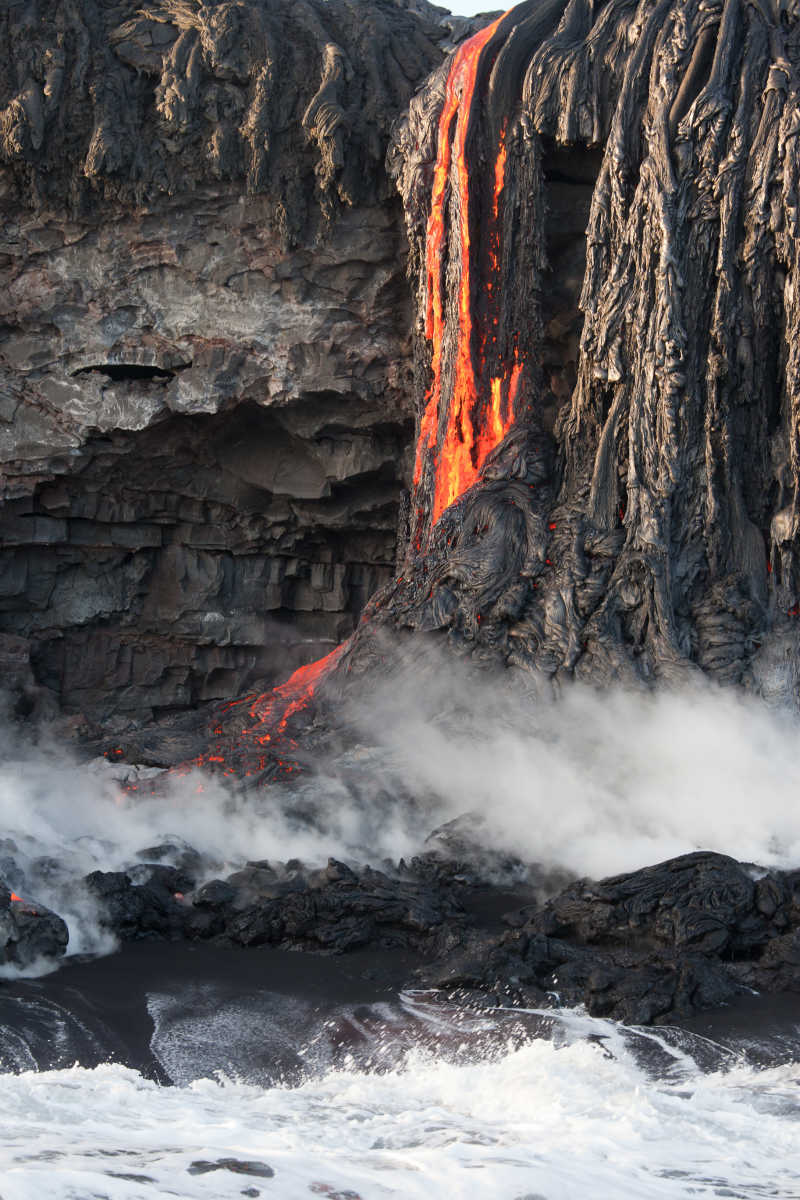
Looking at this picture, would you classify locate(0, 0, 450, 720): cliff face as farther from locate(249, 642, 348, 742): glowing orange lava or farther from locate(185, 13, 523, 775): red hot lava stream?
locate(249, 642, 348, 742): glowing orange lava

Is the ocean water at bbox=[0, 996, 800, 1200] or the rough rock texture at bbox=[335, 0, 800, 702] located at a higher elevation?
the rough rock texture at bbox=[335, 0, 800, 702]

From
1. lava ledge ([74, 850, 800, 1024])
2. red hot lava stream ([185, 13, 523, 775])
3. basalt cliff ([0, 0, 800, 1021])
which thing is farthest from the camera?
red hot lava stream ([185, 13, 523, 775])

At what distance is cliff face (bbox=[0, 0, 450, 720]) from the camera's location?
1755 centimetres

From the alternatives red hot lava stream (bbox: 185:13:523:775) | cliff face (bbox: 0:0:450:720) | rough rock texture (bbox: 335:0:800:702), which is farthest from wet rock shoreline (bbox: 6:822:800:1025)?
cliff face (bbox: 0:0:450:720)

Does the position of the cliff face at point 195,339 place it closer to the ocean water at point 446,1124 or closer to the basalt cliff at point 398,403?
the basalt cliff at point 398,403

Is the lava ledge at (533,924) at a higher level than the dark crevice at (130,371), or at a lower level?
lower

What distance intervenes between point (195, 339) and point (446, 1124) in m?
13.0

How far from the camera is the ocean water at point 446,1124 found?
20.0 ft

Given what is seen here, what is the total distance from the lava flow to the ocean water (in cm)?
867

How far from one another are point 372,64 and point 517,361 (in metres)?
4.56

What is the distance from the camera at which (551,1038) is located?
855 cm

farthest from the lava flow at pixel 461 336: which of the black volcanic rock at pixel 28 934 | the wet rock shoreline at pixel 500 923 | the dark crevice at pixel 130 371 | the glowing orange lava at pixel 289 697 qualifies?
the black volcanic rock at pixel 28 934

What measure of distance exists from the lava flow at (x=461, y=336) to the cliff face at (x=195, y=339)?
1331 millimetres

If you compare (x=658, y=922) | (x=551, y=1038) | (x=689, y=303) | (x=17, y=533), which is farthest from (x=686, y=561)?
(x=17, y=533)
